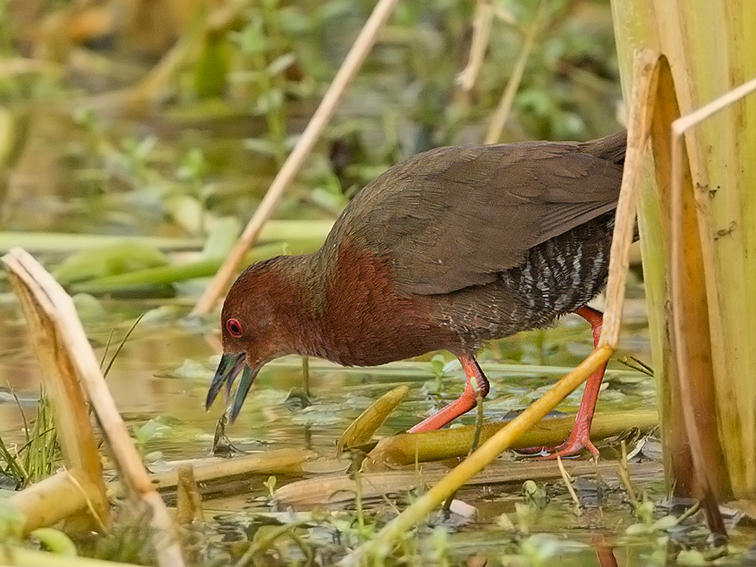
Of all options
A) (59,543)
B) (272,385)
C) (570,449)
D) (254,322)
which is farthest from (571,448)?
(59,543)

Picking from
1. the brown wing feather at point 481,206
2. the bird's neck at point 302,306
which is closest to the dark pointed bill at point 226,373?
the bird's neck at point 302,306

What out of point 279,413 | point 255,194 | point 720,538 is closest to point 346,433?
point 279,413

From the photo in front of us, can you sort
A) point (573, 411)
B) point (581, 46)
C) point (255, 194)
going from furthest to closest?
point (581, 46)
point (255, 194)
point (573, 411)

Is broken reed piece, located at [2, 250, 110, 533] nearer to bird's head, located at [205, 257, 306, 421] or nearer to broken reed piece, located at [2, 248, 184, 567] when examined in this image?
broken reed piece, located at [2, 248, 184, 567]

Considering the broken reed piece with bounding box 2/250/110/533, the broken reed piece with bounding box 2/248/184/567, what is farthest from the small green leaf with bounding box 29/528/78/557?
the broken reed piece with bounding box 2/250/110/533

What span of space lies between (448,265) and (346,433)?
0.52m

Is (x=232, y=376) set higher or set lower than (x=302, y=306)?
lower

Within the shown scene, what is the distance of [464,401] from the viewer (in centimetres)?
397

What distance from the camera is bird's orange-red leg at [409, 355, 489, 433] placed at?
3890 mm

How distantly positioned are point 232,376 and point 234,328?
134 millimetres

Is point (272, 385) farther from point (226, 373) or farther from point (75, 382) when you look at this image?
point (75, 382)

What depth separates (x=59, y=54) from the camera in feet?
32.4

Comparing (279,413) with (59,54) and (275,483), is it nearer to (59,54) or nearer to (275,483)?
(275,483)

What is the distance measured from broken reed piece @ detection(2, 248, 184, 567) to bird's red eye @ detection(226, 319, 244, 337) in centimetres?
122
